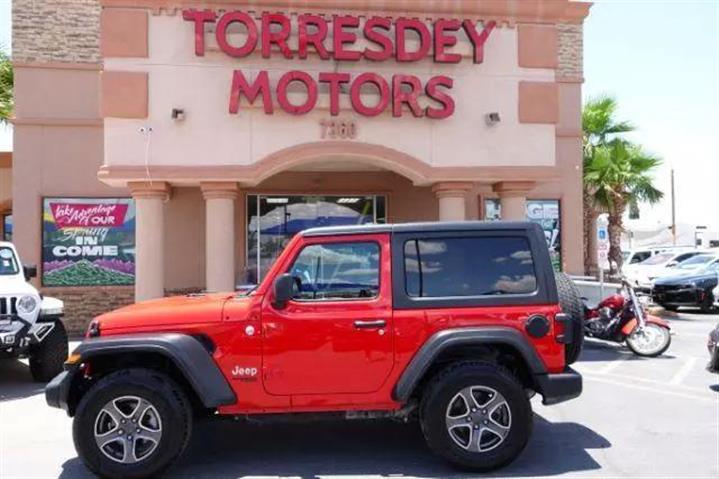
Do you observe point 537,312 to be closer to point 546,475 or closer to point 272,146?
point 546,475

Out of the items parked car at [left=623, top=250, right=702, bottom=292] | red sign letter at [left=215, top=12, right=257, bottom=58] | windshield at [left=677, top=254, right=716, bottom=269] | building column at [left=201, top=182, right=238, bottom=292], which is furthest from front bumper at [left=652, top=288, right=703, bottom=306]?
red sign letter at [left=215, top=12, right=257, bottom=58]

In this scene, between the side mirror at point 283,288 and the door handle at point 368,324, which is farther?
the door handle at point 368,324

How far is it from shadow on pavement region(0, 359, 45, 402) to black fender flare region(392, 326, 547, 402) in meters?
5.75

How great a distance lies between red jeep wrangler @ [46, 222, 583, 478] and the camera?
5039 millimetres

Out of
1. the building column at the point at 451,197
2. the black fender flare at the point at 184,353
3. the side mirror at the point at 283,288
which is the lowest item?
the black fender flare at the point at 184,353

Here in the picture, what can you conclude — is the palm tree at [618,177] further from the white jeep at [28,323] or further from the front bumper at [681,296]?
the white jeep at [28,323]

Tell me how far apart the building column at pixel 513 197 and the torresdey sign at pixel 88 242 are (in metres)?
8.17

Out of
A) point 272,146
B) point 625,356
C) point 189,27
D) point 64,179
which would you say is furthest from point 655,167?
point 64,179

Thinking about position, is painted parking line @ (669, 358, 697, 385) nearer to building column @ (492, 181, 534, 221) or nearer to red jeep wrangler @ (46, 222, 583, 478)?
building column @ (492, 181, 534, 221)

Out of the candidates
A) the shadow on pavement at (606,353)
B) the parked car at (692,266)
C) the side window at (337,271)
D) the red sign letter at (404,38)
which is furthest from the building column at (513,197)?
the parked car at (692,266)

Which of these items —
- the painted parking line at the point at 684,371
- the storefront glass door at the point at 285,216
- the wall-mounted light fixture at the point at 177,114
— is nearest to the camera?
the painted parking line at the point at 684,371

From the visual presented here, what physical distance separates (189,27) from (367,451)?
28.5 feet

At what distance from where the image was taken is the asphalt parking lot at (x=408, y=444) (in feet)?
17.4

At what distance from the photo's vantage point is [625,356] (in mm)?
10891
